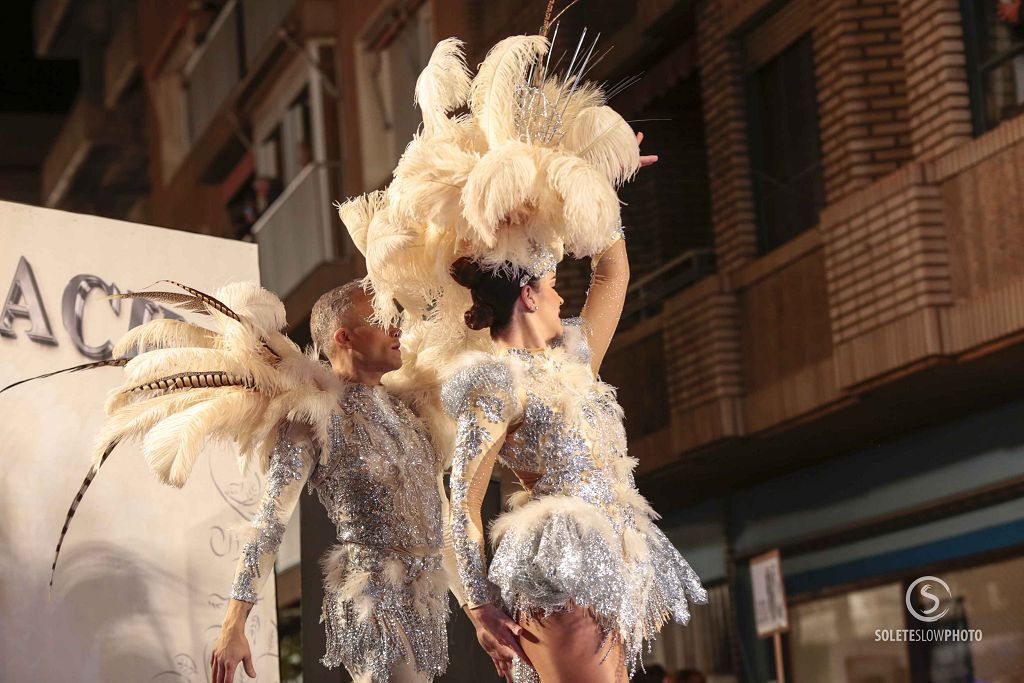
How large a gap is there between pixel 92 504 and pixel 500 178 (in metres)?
2.50

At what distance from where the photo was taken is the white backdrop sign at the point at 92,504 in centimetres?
529

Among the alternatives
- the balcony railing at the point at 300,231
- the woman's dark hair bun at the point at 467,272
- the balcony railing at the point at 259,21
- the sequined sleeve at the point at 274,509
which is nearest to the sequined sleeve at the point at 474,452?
the woman's dark hair bun at the point at 467,272

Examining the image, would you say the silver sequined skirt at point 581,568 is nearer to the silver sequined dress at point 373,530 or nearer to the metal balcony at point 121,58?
the silver sequined dress at point 373,530

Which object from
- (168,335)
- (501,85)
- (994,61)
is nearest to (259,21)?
(994,61)

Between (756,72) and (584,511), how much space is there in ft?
24.5

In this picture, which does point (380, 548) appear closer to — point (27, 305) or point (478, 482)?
point (478, 482)

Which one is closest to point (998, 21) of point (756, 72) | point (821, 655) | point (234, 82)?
point (756, 72)

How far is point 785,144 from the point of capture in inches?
408

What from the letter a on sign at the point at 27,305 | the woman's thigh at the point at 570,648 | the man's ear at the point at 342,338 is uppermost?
the letter a on sign at the point at 27,305

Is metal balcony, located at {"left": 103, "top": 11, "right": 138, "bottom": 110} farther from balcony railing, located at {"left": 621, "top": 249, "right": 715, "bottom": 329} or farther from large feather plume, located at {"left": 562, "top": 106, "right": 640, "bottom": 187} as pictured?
large feather plume, located at {"left": 562, "top": 106, "right": 640, "bottom": 187}

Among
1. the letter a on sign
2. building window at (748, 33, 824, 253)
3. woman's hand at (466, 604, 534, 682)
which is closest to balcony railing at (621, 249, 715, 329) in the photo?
building window at (748, 33, 824, 253)

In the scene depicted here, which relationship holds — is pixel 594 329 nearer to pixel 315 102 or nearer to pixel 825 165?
pixel 825 165

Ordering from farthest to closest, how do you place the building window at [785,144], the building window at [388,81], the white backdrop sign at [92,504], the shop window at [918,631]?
1. the building window at [388,81]
2. the building window at [785,144]
3. the shop window at [918,631]
4. the white backdrop sign at [92,504]

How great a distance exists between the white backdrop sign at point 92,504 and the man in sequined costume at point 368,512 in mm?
903
